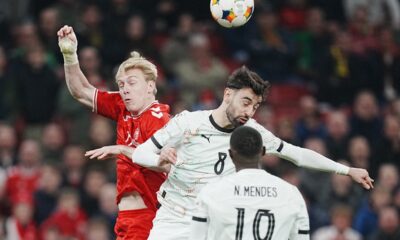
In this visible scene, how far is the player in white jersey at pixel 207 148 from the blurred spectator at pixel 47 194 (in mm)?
6090

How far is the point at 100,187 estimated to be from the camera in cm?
1529

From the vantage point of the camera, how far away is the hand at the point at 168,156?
8289 mm

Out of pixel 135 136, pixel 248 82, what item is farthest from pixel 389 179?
pixel 248 82

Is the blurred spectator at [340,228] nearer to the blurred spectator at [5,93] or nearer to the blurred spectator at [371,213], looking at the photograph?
the blurred spectator at [371,213]

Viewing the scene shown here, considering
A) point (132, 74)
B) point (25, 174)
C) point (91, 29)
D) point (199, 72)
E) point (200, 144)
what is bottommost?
point (200, 144)

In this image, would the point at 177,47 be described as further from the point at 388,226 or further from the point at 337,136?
the point at 388,226

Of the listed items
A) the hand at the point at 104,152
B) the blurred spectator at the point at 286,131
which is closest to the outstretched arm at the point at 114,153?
the hand at the point at 104,152

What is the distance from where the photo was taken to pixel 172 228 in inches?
364

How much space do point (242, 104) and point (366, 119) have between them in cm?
810

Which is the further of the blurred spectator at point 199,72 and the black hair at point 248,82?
the blurred spectator at point 199,72

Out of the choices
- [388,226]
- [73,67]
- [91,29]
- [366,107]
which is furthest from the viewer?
[91,29]

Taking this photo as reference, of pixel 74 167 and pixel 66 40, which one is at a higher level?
pixel 66 40

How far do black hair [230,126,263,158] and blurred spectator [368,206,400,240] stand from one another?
7087mm

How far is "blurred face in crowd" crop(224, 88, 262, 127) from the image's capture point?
885 centimetres
